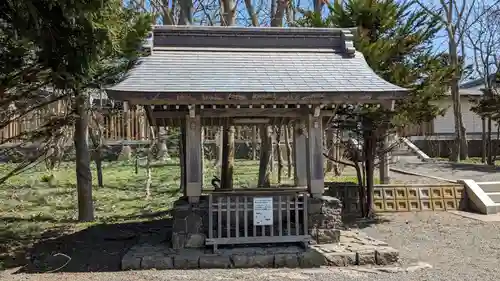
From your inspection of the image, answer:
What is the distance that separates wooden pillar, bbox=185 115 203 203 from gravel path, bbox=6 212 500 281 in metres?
1.28

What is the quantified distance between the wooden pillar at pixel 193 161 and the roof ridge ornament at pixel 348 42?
119 inches

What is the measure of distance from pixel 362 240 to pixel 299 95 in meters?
2.61

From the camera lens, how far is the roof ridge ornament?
8073mm

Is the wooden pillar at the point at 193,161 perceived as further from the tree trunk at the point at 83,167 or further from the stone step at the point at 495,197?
the stone step at the point at 495,197

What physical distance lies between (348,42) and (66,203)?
310 inches

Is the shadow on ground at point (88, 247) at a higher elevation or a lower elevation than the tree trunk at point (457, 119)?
lower

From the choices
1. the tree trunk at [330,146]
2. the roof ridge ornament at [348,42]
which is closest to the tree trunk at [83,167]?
the roof ridge ornament at [348,42]

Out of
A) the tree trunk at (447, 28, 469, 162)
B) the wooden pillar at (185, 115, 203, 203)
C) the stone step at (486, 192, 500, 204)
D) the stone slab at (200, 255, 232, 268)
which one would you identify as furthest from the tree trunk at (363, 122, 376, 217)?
the tree trunk at (447, 28, 469, 162)

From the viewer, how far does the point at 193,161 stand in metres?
7.03

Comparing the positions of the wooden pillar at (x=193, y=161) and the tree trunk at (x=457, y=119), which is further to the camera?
the tree trunk at (x=457, y=119)

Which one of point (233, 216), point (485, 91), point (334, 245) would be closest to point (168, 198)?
point (233, 216)

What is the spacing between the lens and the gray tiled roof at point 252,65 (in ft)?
21.8

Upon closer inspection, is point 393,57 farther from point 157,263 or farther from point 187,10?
point 157,263

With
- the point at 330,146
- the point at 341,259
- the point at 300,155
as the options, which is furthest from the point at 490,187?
the point at 341,259
